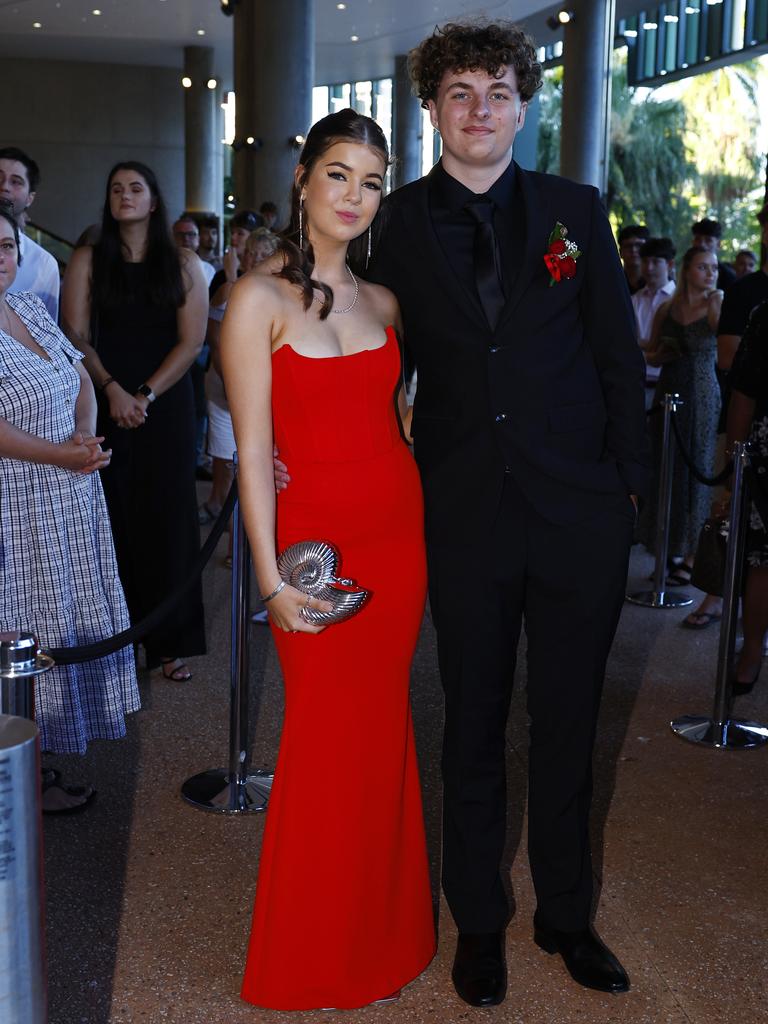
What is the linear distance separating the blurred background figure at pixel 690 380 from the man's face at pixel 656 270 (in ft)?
3.42

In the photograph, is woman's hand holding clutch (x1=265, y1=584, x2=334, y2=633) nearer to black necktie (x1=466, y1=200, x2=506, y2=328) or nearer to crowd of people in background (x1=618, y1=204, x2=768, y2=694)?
black necktie (x1=466, y1=200, x2=506, y2=328)

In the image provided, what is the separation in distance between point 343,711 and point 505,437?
748mm

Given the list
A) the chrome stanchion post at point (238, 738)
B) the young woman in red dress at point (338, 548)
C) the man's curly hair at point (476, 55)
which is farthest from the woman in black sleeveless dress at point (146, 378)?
the man's curly hair at point (476, 55)

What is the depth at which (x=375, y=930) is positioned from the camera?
9.45 feet

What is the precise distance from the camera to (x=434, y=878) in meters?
3.56

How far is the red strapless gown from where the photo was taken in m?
2.75

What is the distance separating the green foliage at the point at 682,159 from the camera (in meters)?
43.3

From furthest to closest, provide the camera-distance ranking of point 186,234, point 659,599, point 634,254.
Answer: point 186,234
point 634,254
point 659,599

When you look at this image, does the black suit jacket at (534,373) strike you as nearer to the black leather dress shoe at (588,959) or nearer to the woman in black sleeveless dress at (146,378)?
the black leather dress shoe at (588,959)

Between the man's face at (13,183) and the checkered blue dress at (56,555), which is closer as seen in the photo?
the checkered blue dress at (56,555)

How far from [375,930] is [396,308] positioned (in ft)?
4.99

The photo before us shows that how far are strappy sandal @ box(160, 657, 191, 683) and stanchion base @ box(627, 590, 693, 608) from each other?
2.77 meters

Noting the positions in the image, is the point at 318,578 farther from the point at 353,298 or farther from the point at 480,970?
the point at 480,970

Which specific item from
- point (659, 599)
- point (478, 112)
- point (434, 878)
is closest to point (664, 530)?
point (659, 599)
